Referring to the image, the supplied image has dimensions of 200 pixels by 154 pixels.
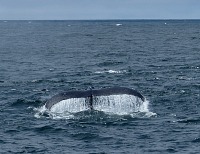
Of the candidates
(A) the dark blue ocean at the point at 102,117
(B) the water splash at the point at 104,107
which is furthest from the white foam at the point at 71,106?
(A) the dark blue ocean at the point at 102,117

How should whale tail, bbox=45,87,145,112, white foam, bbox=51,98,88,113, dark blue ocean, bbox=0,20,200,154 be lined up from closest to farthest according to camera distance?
1. dark blue ocean, bbox=0,20,200,154
2. whale tail, bbox=45,87,145,112
3. white foam, bbox=51,98,88,113

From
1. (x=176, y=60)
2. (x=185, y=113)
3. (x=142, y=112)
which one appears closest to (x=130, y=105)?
(x=142, y=112)

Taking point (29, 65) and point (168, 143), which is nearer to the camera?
point (168, 143)

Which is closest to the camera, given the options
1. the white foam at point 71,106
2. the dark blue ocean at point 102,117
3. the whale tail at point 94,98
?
the dark blue ocean at point 102,117

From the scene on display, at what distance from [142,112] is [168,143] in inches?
274

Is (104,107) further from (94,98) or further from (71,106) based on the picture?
(71,106)

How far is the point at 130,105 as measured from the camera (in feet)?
114

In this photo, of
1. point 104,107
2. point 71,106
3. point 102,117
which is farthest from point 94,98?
point 102,117

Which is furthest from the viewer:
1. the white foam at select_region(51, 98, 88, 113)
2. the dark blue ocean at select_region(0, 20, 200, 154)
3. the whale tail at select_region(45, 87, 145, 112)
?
the white foam at select_region(51, 98, 88, 113)

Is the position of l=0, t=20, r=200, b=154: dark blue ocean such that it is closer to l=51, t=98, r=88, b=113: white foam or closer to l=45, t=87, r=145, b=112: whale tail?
l=51, t=98, r=88, b=113: white foam

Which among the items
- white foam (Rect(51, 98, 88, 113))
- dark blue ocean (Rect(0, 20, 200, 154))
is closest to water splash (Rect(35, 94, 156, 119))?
white foam (Rect(51, 98, 88, 113))

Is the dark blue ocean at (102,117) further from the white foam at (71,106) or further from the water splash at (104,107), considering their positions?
the white foam at (71,106)

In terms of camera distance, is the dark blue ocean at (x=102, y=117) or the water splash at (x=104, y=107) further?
the water splash at (x=104, y=107)

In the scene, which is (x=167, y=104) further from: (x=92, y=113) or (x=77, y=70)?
(x=77, y=70)
